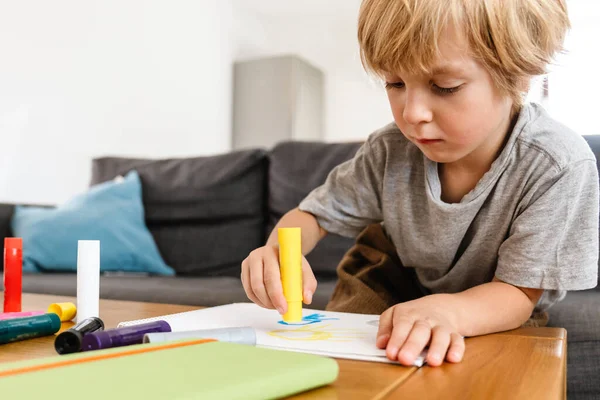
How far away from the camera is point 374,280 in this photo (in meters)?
1.01

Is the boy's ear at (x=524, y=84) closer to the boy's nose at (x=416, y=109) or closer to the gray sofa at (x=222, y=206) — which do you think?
the boy's nose at (x=416, y=109)

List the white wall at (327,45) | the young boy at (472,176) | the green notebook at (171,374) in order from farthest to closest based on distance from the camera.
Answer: the white wall at (327,45) → the young boy at (472,176) → the green notebook at (171,374)

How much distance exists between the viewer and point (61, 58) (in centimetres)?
269

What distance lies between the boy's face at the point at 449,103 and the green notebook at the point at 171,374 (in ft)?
1.33

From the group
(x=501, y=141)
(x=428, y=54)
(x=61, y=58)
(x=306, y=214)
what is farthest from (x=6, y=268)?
(x=61, y=58)

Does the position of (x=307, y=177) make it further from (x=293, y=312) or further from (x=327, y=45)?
(x=327, y=45)

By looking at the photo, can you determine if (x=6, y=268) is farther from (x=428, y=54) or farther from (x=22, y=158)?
(x=22, y=158)

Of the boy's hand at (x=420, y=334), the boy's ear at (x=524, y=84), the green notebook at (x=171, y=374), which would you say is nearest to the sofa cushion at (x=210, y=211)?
the boy's ear at (x=524, y=84)

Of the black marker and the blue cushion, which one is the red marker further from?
the blue cushion

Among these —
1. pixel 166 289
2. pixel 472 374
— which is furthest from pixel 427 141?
pixel 166 289

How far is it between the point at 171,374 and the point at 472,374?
0.78ft

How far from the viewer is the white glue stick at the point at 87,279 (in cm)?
69

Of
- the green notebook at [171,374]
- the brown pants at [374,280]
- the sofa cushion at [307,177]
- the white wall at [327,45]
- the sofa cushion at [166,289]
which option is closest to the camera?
the green notebook at [171,374]

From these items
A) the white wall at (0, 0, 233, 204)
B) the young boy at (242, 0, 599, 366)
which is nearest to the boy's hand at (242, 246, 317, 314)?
the young boy at (242, 0, 599, 366)
